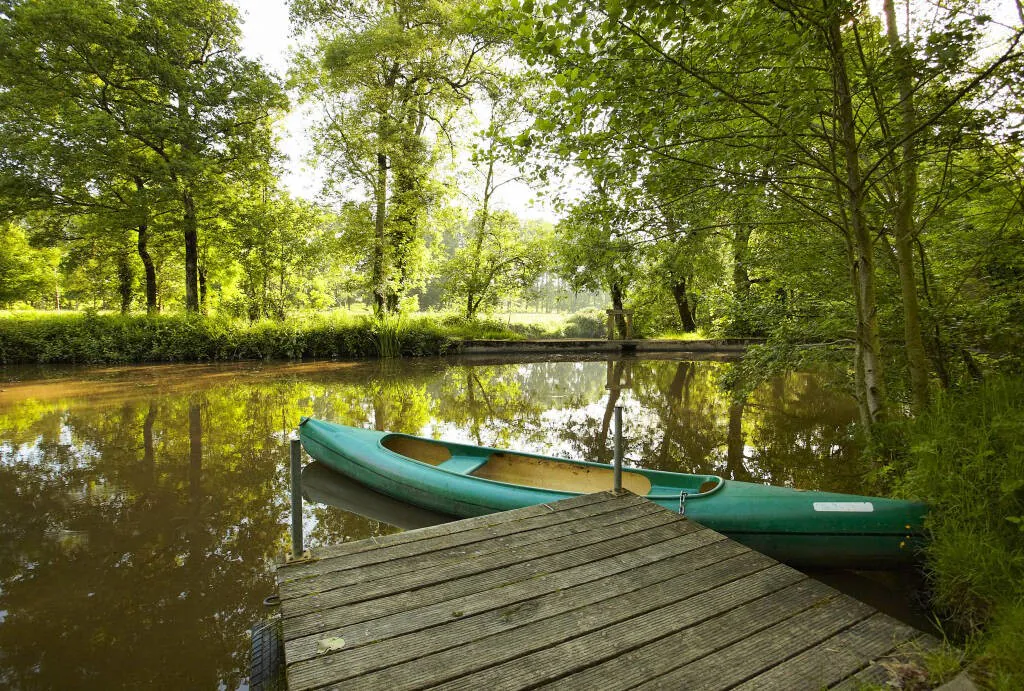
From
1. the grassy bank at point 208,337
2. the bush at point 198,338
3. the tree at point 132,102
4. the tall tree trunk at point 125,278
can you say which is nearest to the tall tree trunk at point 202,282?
the tall tree trunk at point 125,278

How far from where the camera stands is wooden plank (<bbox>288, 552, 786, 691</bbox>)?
5.55ft

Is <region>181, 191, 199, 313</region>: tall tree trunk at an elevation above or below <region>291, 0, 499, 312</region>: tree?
below

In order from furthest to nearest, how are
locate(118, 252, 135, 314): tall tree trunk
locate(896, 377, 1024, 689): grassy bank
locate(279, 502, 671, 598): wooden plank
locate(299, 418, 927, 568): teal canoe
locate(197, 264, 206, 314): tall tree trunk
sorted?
locate(118, 252, 135, 314): tall tree trunk, locate(197, 264, 206, 314): tall tree trunk, locate(299, 418, 927, 568): teal canoe, locate(279, 502, 671, 598): wooden plank, locate(896, 377, 1024, 689): grassy bank

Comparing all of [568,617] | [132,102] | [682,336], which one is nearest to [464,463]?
[568,617]

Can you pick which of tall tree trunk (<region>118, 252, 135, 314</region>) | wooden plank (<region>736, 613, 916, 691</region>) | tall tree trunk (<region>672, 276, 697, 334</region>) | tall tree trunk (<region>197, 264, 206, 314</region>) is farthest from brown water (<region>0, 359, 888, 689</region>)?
tall tree trunk (<region>118, 252, 135, 314</region>)

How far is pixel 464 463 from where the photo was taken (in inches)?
188

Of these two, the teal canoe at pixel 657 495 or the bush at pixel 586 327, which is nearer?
the teal canoe at pixel 657 495

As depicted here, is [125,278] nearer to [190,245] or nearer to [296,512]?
[190,245]

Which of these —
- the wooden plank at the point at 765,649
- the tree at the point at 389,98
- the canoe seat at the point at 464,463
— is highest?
the tree at the point at 389,98

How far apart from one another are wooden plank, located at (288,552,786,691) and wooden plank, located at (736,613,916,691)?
0.37m

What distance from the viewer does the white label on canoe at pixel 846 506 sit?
291 centimetres

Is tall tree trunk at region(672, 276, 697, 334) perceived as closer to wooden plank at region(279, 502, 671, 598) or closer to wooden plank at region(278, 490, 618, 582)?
wooden plank at region(278, 490, 618, 582)

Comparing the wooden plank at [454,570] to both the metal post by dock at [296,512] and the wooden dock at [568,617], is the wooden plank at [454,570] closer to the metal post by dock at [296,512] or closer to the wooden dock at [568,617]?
the wooden dock at [568,617]

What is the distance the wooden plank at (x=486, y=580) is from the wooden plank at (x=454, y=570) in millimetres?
11
